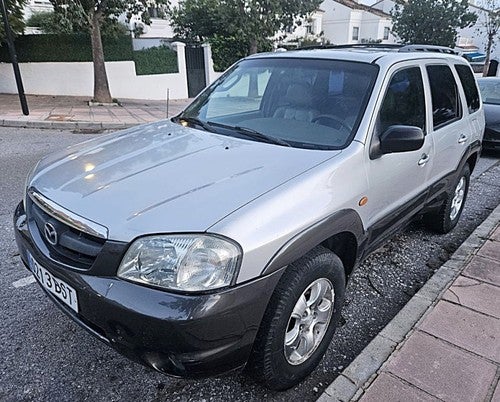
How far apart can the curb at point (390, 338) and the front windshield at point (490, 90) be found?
19.1 ft

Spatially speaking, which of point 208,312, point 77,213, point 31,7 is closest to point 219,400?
point 208,312

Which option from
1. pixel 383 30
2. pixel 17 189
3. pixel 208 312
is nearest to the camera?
pixel 208 312

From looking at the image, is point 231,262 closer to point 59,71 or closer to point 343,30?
point 59,71

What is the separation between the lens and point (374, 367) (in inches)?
85.0

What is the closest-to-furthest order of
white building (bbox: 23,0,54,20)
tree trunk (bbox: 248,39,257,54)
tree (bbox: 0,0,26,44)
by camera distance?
tree (bbox: 0,0,26,44) → tree trunk (bbox: 248,39,257,54) → white building (bbox: 23,0,54,20)

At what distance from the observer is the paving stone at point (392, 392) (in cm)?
196

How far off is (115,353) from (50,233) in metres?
0.88

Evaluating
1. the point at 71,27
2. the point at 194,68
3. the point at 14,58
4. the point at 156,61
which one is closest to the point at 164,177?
the point at 14,58

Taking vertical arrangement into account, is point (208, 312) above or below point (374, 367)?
above

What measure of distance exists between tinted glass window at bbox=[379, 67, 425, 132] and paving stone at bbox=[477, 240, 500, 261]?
4.24ft

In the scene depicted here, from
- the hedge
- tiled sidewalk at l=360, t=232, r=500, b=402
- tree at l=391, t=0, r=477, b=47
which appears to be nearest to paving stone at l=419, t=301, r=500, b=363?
tiled sidewalk at l=360, t=232, r=500, b=402

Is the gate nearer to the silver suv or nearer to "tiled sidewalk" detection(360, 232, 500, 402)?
the silver suv

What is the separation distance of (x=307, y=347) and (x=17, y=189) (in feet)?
13.8

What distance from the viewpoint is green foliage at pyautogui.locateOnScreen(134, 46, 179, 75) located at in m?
14.5
